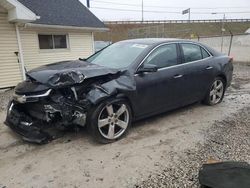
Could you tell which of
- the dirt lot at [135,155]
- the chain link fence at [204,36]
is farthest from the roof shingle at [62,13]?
the dirt lot at [135,155]

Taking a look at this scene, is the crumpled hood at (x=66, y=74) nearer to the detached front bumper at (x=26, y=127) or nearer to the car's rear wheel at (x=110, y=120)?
the car's rear wheel at (x=110, y=120)

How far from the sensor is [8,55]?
9836mm

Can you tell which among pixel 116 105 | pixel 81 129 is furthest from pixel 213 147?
pixel 81 129

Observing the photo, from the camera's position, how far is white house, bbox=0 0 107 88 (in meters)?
9.48

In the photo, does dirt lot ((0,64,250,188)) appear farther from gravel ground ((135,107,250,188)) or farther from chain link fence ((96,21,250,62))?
chain link fence ((96,21,250,62))

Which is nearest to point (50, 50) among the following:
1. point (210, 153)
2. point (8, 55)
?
point (8, 55)

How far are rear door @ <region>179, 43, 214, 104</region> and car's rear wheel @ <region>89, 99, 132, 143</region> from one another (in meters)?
1.71

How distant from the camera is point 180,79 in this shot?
209 inches

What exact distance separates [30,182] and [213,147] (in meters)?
2.80

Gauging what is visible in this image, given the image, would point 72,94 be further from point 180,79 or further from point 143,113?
point 180,79

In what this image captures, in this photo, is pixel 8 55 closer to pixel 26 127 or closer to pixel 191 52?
pixel 26 127

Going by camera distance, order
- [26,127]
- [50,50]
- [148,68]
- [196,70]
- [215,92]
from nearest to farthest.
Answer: [26,127]
[148,68]
[196,70]
[215,92]
[50,50]

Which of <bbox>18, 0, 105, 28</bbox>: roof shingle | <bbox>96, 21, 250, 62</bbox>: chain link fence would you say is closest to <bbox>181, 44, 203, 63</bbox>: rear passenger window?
<bbox>18, 0, 105, 28</bbox>: roof shingle

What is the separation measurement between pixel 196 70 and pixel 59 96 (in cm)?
304
